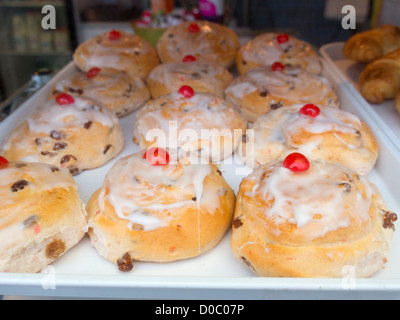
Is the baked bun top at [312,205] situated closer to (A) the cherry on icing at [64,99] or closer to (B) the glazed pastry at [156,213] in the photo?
(B) the glazed pastry at [156,213]

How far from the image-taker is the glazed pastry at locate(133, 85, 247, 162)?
1.87m

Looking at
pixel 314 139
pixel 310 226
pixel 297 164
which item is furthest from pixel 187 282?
pixel 314 139

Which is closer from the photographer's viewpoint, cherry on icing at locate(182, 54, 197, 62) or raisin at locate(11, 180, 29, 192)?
raisin at locate(11, 180, 29, 192)

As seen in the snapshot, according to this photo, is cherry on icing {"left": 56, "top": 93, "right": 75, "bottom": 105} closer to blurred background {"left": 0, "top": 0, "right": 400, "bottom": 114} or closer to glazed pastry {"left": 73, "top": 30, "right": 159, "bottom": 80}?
glazed pastry {"left": 73, "top": 30, "right": 159, "bottom": 80}

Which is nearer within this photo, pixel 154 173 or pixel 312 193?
pixel 312 193

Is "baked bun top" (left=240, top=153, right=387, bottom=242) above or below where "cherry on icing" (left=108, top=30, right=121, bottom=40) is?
below

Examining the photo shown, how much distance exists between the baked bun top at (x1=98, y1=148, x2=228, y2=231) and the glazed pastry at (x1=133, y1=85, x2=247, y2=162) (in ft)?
1.22

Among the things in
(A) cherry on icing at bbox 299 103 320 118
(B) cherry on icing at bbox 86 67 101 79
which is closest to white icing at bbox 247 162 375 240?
(A) cherry on icing at bbox 299 103 320 118

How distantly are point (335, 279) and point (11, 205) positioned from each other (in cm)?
106

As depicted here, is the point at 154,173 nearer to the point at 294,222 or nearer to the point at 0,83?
the point at 294,222

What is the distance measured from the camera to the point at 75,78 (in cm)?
240

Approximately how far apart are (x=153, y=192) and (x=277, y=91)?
1.12 m

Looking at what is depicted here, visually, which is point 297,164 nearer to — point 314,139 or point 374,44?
point 314,139
